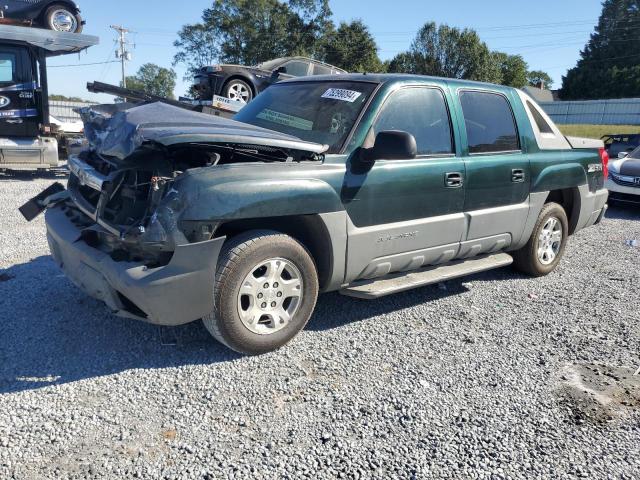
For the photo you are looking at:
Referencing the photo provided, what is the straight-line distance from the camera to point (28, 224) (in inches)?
265

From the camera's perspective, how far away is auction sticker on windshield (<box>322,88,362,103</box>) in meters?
4.03

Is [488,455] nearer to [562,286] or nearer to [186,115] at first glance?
[186,115]

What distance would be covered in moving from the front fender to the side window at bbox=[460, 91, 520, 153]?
1.67 metres

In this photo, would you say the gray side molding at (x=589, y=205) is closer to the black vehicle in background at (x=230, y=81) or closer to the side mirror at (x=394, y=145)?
the side mirror at (x=394, y=145)

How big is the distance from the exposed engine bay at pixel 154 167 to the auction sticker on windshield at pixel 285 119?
0.59 m

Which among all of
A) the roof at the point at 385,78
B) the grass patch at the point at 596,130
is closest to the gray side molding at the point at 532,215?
the roof at the point at 385,78

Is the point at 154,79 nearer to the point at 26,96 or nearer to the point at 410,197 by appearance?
the point at 26,96

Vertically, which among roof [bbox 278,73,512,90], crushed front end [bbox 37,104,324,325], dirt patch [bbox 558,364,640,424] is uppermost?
roof [bbox 278,73,512,90]

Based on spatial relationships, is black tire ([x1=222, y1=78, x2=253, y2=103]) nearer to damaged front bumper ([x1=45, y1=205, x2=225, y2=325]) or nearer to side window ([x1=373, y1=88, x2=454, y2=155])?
side window ([x1=373, y1=88, x2=454, y2=155])

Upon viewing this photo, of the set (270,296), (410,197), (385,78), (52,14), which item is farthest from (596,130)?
(270,296)

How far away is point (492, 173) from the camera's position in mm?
4605

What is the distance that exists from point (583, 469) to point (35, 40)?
11171 mm

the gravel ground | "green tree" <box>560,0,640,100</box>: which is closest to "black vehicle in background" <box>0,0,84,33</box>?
the gravel ground

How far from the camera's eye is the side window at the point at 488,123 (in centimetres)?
457
